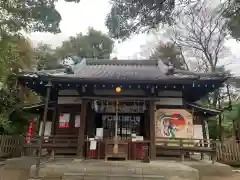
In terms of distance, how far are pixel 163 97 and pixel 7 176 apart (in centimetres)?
746

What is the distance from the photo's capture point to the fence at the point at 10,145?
1338 centimetres

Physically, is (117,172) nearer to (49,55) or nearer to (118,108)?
(118,108)

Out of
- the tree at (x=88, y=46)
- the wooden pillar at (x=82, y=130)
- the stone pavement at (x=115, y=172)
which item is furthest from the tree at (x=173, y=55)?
the stone pavement at (x=115, y=172)

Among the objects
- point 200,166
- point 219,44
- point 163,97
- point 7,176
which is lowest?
point 7,176

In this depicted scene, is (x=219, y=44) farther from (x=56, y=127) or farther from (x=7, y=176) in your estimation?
(x=7, y=176)

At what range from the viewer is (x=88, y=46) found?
36.7 m

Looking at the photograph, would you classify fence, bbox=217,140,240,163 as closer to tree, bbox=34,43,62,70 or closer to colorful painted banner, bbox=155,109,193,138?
colorful painted banner, bbox=155,109,193,138

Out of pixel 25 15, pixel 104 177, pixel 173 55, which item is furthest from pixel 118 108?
pixel 173 55

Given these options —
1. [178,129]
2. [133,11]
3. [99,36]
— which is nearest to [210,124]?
[178,129]

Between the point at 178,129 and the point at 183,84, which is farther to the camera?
the point at 178,129

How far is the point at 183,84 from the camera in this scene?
928 centimetres

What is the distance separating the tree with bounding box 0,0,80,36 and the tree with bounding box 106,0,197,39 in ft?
16.3

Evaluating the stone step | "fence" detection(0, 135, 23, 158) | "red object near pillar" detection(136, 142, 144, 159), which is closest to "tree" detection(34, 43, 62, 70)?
"fence" detection(0, 135, 23, 158)

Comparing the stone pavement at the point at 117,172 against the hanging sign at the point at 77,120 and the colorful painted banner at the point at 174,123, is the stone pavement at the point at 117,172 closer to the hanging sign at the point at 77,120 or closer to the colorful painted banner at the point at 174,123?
the colorful painted banner at the point at 174,123
